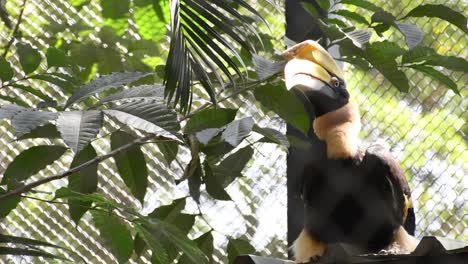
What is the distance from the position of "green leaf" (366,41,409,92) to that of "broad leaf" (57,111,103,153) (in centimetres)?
47

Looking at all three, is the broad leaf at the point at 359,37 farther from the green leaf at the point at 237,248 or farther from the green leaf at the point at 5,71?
the green leaf at the point at 5,71

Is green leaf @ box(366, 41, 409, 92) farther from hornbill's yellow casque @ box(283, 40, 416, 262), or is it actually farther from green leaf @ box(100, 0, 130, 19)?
green leaf @ box(100, 0, 130, 19)

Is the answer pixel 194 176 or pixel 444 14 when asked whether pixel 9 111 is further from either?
pixel 444 14

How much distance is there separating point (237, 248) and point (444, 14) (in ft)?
1.70

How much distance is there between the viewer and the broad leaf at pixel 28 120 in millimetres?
978

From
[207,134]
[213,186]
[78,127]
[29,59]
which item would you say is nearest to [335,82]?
[213,186]

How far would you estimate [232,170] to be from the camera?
1410mm

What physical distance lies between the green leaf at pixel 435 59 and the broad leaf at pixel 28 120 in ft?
1.88

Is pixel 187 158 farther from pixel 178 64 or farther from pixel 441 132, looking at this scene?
pixel 178 64

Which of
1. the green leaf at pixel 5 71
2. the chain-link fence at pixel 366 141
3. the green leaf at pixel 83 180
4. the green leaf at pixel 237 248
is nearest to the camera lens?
the green leaf at pixel 5 71

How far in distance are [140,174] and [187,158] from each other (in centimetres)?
42

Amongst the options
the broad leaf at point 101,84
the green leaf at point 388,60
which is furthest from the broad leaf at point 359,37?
the broad leaf at point 101,84

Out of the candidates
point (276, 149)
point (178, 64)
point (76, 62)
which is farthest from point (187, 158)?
point (178, 64)

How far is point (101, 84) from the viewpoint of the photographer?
3.85 feet
